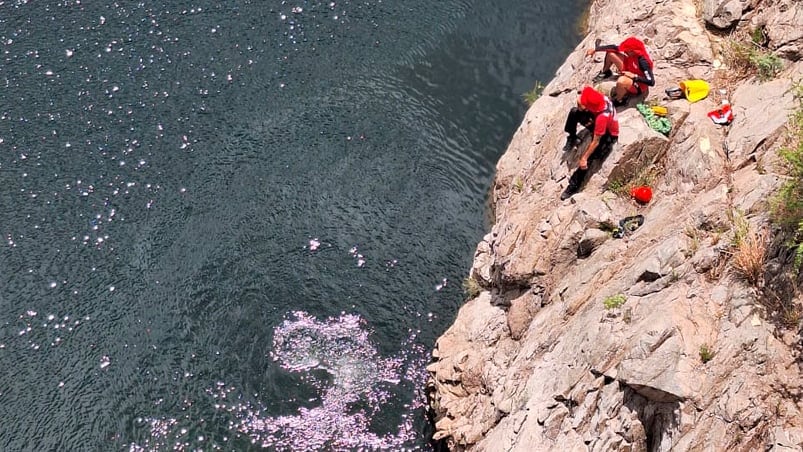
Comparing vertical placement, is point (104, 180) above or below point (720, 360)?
below

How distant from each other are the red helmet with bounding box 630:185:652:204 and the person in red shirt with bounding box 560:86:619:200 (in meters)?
1.37

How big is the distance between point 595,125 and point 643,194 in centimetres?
207

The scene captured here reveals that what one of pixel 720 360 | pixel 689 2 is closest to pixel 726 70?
pixel 689 2

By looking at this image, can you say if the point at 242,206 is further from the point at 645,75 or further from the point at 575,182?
the point at 645,75

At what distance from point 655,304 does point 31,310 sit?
1577cm

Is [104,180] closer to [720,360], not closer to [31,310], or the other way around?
[31,310]

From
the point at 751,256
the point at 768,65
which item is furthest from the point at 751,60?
the point at 751,256

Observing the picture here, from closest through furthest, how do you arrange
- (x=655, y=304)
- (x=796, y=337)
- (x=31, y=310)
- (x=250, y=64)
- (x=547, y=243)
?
(x=796, y=337) → (x=655, y=304) → (x=547, y=243) → (x=31, y=310) → (x=250, y=64)

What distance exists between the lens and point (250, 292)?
1972cm

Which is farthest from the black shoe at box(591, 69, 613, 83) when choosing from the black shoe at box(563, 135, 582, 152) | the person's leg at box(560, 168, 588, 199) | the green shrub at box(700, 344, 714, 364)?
the green shrub at box(700, 344, 714, 364)

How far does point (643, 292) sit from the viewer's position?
13.9m

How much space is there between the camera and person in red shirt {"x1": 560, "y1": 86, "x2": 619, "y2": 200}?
16.9 meters

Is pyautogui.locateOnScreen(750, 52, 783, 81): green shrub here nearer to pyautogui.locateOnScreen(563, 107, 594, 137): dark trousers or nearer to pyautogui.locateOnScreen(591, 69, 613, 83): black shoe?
pyautogui.locateOnScreen(591, 69, 613, 83): black shoe

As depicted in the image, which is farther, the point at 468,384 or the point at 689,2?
the point at 689,2
